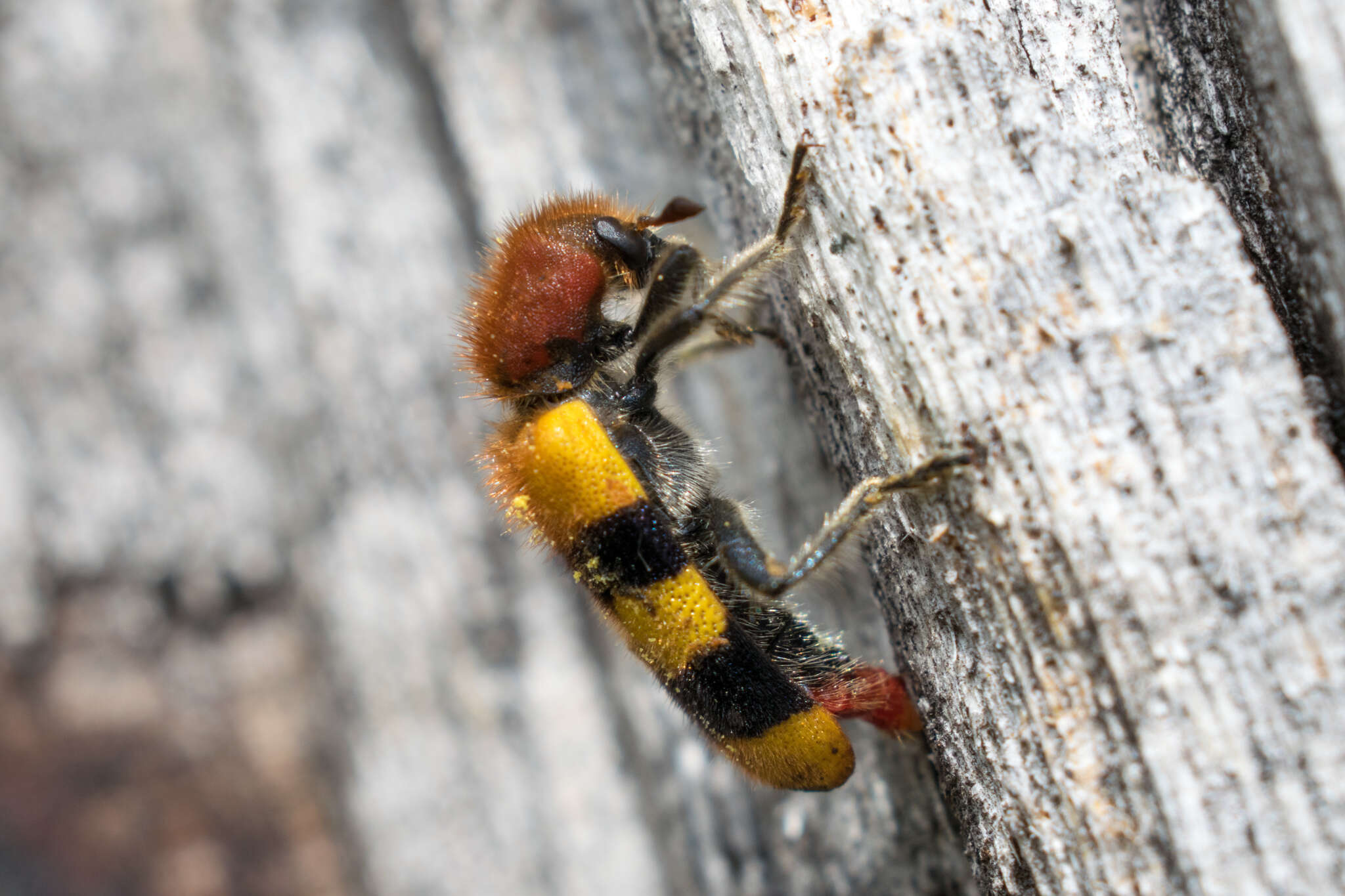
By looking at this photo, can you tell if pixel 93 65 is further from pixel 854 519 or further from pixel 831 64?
pixel 854 519

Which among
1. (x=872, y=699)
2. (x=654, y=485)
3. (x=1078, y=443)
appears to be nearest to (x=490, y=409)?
(x=654, y=485)

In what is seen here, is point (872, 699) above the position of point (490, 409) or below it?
below

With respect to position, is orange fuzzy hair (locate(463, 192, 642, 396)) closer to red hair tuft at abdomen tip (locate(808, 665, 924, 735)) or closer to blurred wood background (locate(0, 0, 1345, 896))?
blurred wood background (locate(0, 0, 1345, 896))

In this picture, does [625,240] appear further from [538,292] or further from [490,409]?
[490,409]

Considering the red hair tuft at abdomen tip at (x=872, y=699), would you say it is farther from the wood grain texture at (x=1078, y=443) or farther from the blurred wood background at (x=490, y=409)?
the wood grain texture at (x=1078, y=443)

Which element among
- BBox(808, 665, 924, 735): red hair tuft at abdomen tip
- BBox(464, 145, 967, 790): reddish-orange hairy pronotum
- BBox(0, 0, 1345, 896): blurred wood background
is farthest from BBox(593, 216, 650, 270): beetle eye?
BBox(808, 665, 924, 735): red hair tuft at abdomen tip

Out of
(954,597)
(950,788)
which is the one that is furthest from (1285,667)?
(950,788)
